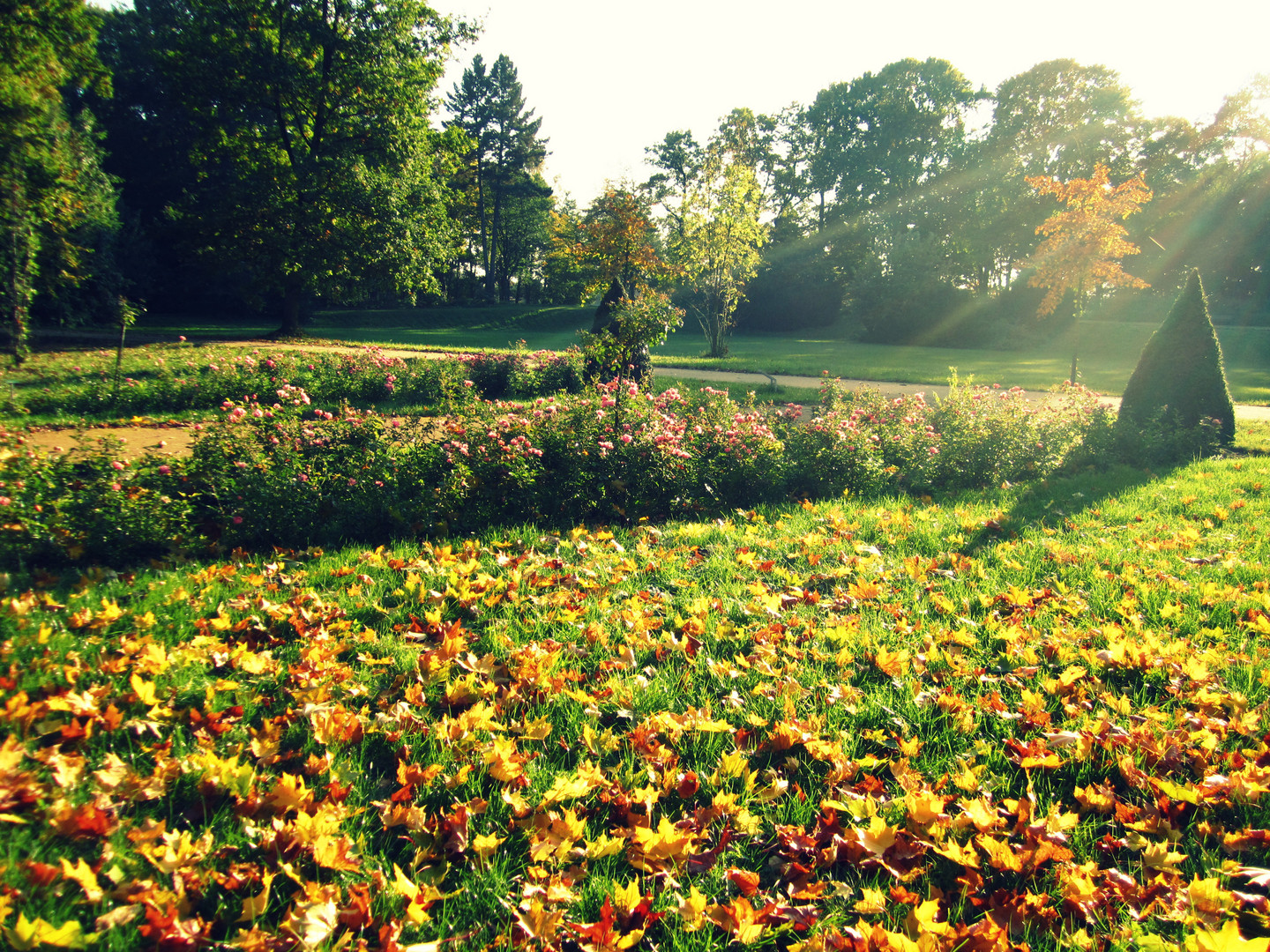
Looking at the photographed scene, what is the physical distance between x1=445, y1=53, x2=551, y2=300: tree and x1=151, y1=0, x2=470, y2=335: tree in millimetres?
25933

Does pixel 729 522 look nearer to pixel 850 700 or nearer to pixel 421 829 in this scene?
pixel 850 700

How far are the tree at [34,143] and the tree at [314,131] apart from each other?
2969 mm

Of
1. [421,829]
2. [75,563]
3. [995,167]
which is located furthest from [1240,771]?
[995,167]

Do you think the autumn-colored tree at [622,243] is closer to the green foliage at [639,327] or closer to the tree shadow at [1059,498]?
the green foliage at [639,327]

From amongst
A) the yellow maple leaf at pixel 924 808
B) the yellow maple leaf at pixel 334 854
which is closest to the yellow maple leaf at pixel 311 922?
the yellow maple leaf at pixel 334 854

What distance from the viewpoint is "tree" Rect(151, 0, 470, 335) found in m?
20.0

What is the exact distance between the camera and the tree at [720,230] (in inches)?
975

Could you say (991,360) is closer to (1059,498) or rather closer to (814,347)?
(814,347)

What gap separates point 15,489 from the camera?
154 inches

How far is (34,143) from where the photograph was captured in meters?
14.7

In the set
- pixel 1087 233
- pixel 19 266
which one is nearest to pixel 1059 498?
pixel 1087 233

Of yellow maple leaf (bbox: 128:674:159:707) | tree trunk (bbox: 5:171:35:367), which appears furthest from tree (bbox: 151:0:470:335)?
yellow maple leaf (bbox: 128:674:159:707)

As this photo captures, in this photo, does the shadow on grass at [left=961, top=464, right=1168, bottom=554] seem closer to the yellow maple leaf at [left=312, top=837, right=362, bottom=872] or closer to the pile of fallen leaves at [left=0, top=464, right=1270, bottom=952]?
the pile of fallen leaves at [left=0, top=464, right=1270, bottom=952]

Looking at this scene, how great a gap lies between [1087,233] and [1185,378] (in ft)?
26.1
